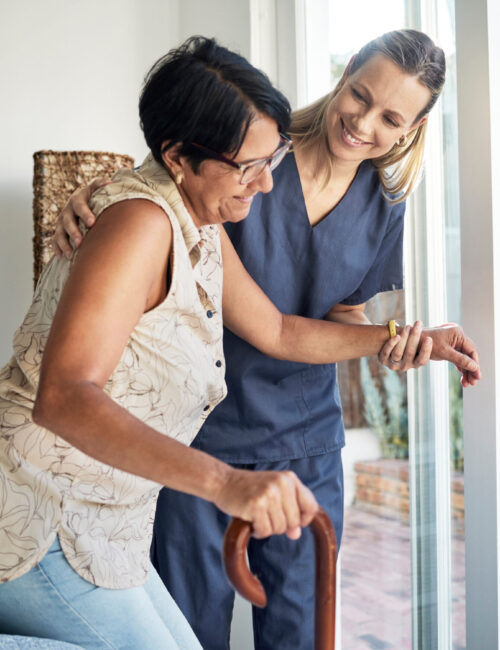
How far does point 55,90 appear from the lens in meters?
2.62

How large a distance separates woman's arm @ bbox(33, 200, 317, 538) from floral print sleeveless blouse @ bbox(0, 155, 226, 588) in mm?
106

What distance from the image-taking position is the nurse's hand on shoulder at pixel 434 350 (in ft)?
4.76

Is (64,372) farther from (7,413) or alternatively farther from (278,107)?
(278,107)

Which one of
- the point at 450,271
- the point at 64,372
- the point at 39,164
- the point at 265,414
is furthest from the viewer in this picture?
the point at 39,164

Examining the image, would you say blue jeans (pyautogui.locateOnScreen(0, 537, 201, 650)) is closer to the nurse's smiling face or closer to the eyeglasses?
the eyeglasses

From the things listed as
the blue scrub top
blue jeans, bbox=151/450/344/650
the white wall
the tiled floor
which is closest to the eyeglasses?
the blue scrub top

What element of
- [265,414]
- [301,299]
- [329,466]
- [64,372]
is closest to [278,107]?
[64,372]

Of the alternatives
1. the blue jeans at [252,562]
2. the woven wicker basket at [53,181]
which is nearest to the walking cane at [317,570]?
the blue jeans at [252,562]

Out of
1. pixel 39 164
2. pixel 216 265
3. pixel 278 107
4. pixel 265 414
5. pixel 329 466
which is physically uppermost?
pixel 39 164

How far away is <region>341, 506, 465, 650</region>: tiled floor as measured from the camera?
206 centimetres

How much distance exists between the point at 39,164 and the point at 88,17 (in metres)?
0.69

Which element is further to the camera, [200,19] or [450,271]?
[200,19]

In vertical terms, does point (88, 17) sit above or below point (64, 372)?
above

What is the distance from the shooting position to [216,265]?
134 cm
